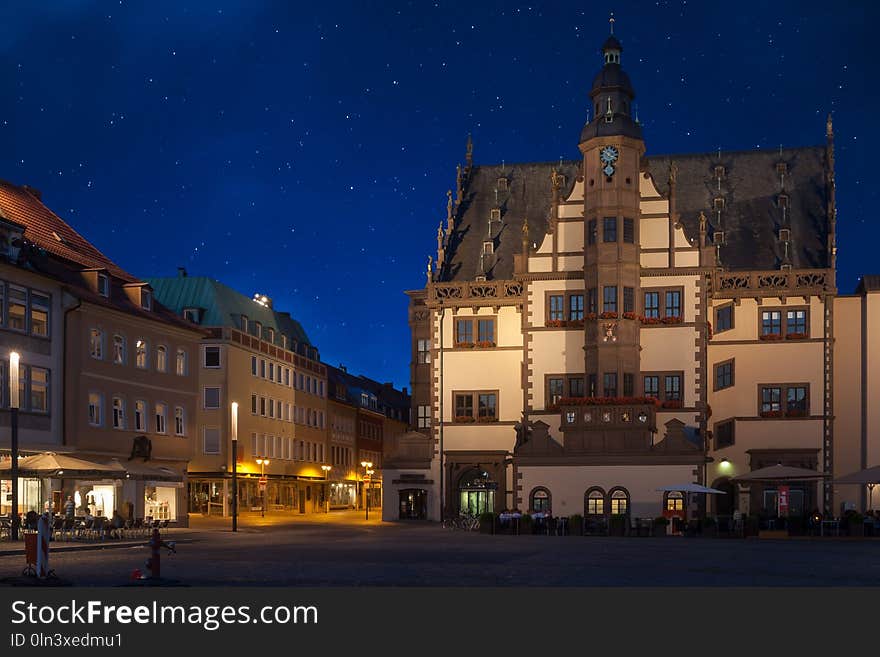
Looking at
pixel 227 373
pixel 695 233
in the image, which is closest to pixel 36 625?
pixel 695 233

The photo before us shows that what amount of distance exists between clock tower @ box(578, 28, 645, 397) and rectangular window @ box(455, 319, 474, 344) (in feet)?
23.0

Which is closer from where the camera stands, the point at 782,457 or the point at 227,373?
the point at 782,457

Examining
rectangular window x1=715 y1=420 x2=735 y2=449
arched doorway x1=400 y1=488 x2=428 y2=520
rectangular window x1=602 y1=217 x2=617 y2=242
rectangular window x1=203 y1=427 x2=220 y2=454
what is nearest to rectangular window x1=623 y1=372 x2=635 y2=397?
rectangular window x1=715 y1=420 x2=735 y2=449

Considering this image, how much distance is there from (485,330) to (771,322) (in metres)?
14.9

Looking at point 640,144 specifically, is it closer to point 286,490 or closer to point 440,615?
point 286,490

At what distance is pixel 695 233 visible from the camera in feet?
231

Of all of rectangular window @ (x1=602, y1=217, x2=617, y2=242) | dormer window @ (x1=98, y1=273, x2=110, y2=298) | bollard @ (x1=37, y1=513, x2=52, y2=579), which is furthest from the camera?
rectangular window @ (x1=602, y1=217, x2=617, y2=242)

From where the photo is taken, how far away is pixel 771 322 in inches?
2594

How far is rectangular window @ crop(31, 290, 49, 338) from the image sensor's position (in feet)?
169

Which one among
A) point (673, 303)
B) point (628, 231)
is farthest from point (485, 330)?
point (673, 303)

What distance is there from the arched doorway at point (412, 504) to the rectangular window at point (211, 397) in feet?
69.1

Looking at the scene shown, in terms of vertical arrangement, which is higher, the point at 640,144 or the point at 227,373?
the point at 640,144

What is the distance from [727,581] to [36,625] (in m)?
14.7

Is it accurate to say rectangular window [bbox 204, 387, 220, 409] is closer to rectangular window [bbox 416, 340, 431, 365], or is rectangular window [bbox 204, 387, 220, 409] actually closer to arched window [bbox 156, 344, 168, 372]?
rectangular window [bbox 416, 340, 431, 365]
